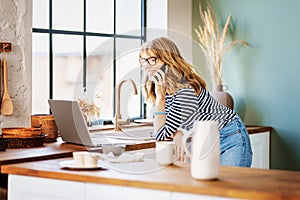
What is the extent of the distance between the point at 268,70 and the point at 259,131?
0.56m

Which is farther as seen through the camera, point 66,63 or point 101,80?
point 66,63

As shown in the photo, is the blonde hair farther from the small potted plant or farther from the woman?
the small potted plant

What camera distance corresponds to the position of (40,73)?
449 centimetres

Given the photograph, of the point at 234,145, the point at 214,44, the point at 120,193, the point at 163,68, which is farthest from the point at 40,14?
the point at 120,193

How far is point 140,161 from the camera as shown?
2.88m

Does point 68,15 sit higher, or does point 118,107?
point 68,15

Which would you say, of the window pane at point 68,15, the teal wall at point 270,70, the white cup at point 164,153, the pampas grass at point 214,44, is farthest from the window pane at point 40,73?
the white cup at point 164,153

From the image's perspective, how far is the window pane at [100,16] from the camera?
4.86 metres

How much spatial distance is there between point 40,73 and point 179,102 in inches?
69.3

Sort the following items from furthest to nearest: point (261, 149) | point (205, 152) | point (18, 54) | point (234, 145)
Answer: point (261, 149)
point (18, 54)
point (234, 145)
point (205, 152)

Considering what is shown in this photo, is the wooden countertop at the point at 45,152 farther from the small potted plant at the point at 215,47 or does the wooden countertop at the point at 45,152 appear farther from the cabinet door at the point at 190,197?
the small potted plant at the point at 215,47

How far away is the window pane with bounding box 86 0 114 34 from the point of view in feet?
15.9

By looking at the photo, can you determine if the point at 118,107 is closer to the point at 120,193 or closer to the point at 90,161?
the point at 90,161

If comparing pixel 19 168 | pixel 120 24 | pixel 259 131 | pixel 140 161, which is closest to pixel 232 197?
pixel 140 161
